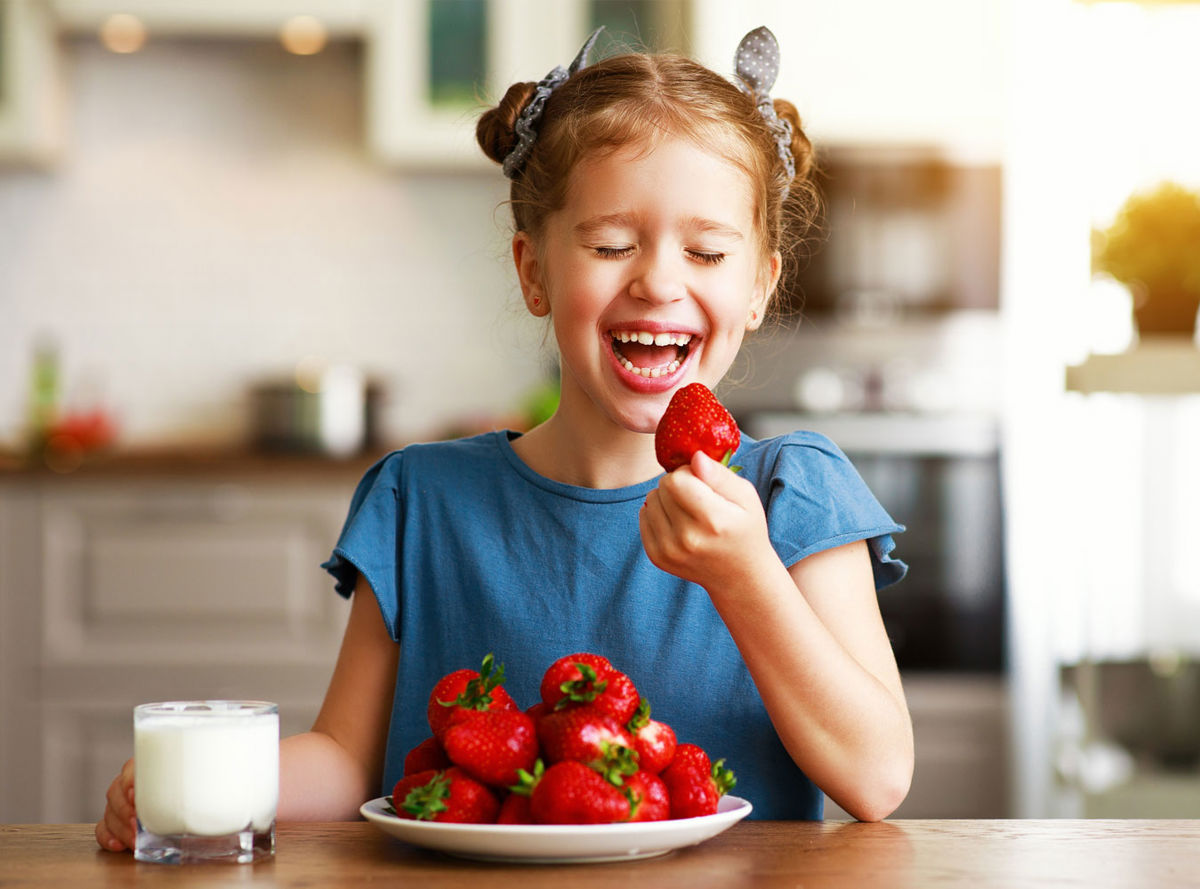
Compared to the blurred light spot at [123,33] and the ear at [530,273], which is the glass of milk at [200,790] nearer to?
the ear at [530,273]

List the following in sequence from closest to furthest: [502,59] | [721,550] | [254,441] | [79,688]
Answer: [721,550]
[79,688]
[502,59]
[254,441]

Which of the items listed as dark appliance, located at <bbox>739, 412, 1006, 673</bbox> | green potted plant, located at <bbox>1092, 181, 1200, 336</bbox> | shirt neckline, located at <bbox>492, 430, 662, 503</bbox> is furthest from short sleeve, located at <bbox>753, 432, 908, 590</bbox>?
dark appliance, located at <bbox>739, 412, 1006, 673</bbox>

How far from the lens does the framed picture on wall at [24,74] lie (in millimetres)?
3213

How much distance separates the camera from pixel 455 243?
3615mm

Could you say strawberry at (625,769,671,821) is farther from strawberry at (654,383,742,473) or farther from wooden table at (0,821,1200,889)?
strawberry at (654,383,742,473)

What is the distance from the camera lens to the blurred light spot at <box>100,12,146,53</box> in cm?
321

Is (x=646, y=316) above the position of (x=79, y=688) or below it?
above

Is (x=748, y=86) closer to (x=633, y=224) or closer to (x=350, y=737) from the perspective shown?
(x=633, y=224)

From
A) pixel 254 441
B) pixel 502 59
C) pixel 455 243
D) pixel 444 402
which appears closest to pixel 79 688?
pixel 254 441

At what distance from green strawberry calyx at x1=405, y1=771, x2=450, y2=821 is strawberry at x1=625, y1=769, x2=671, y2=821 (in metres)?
0.10

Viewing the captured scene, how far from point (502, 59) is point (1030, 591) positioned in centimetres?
175

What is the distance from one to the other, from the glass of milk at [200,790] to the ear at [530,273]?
0.52m

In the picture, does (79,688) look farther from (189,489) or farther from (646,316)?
(646,316)

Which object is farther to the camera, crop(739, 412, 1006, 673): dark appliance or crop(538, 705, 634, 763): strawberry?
crop(739, 412, 1006, 673): dark appliance
